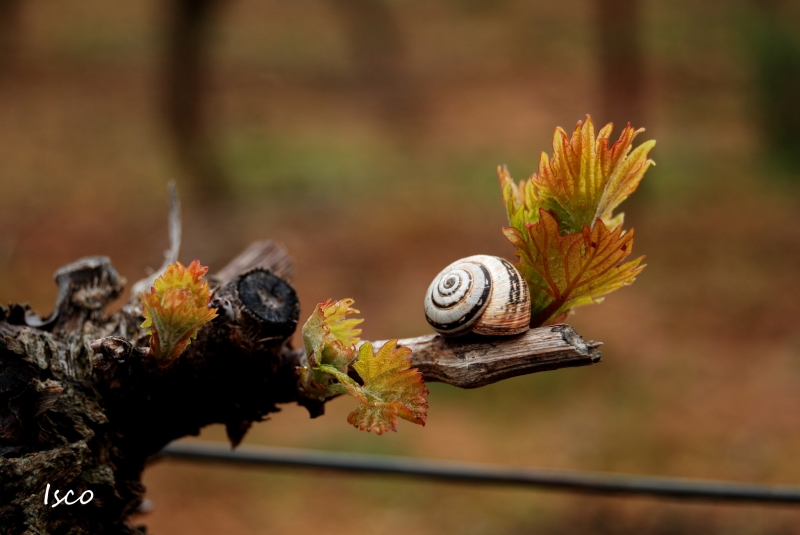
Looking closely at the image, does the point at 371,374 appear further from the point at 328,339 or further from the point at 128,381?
the point at 128,381

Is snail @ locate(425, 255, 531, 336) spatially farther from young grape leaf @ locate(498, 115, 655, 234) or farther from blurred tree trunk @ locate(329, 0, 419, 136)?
blurred tree trunk @ locate(329, 0, 419, 136)

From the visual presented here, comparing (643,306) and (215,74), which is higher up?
(215,74)

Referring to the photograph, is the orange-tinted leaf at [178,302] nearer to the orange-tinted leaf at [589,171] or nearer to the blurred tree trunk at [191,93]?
the orange-tinted leaf at [589,171]

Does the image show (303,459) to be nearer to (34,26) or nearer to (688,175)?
(688,175)

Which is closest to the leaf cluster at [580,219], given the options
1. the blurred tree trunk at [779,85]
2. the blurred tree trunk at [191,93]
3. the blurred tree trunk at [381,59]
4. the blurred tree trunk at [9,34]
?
the blurred tree trunk at [191,93]

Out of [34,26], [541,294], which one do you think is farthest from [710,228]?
[34,26]
